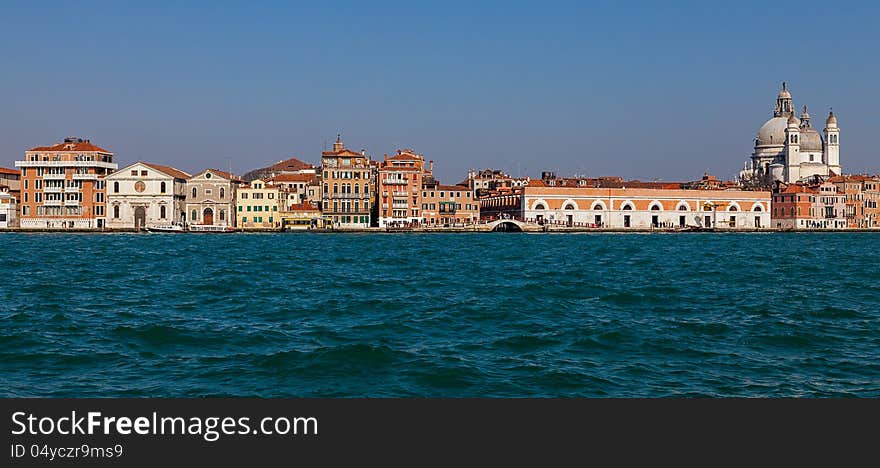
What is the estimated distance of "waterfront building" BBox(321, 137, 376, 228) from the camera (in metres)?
77.6

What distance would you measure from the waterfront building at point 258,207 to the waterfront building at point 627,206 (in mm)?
20582

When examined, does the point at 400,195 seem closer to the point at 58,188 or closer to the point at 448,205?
the point at 448,205

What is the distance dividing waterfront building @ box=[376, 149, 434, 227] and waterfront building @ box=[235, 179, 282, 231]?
9.01 meters

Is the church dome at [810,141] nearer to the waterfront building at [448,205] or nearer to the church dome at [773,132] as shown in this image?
the church dome at [773,132]

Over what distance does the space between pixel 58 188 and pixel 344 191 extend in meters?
23.4

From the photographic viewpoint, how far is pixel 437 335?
12.9 meters

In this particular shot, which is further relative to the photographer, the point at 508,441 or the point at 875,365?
the point at 875,365

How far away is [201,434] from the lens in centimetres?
498

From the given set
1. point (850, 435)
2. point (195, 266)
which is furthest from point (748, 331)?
point (195, 266)

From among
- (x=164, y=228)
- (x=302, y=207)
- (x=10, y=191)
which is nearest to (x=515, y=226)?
(x=302, y=207)

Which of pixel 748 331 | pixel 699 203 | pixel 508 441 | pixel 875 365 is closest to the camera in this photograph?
pixel 508 441

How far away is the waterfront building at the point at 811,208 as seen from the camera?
88562 mm

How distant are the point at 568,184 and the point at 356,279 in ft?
231

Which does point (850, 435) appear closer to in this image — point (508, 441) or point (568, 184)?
point (508, 441)
